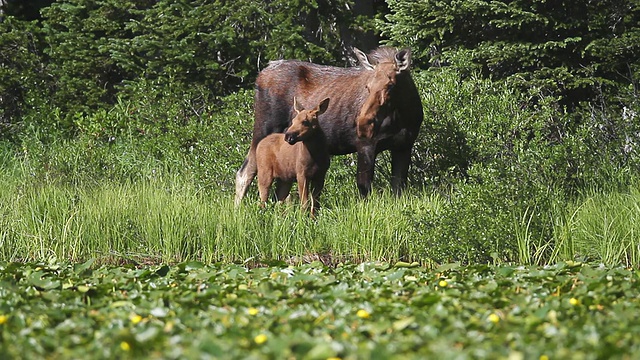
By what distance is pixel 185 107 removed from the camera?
16.4m

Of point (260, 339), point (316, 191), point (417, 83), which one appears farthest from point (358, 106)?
point (260, 339)

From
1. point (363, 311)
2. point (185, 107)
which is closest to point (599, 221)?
point (363, 311)

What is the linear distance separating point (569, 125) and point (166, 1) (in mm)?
7087

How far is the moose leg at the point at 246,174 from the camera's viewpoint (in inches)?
462

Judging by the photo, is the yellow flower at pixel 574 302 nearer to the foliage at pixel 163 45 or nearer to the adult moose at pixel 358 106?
the adult moose at pixel 358 106

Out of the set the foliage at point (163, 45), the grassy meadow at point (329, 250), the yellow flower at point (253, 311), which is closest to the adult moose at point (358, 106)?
the grassy meadow at point (329, 250)

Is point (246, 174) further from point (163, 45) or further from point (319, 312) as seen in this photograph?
point (319, 312)

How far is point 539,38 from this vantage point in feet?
48.1

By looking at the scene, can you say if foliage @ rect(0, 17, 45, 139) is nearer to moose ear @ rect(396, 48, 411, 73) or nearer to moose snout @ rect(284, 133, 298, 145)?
moose snout @ rect(284, 133, 298, 145)

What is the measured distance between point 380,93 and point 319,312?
507cm

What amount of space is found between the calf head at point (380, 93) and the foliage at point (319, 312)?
108 inches

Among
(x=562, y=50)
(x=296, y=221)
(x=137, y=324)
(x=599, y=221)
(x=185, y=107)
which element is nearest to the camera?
(x=137, y=324)

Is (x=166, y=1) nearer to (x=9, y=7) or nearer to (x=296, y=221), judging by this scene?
(x=9, y=7)

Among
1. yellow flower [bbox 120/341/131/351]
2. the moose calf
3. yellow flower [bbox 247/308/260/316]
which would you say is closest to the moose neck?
the moose calf
